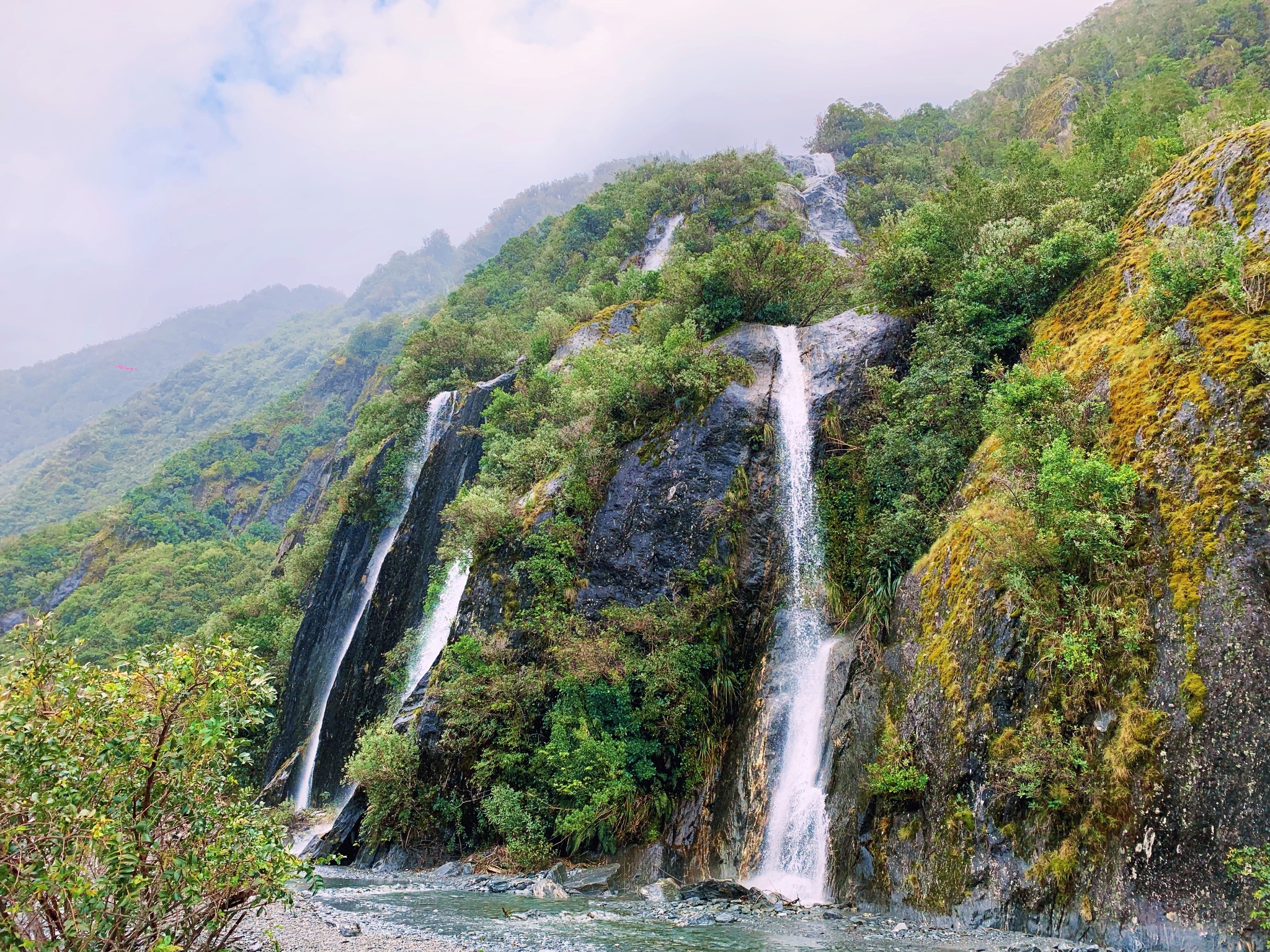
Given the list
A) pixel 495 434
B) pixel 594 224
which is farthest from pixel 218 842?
pixel 594 224

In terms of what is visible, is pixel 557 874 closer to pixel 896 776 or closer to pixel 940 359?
pixel 896 776

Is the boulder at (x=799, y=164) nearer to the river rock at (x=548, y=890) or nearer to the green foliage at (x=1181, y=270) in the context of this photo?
the green foliage at (x=1181, y=270)

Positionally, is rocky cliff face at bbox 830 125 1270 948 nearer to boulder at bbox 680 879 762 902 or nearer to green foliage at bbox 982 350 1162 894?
green foliage at bbox 982 350 1162 894

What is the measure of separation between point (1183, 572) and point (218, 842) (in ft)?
35.7

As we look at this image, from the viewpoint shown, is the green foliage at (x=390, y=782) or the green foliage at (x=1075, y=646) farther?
the green foliage at (x=390, y=782)

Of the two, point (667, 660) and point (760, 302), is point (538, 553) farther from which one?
point (760, 302)

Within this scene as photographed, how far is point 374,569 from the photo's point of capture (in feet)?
91.8

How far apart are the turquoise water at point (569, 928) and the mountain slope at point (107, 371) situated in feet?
606

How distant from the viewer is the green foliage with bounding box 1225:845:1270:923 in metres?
6.12

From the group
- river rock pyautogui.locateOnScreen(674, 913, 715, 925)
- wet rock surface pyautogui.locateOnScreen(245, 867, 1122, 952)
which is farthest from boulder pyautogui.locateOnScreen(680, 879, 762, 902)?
river rock pyautogui.locateOnScreen(674, 913, 715, 925)

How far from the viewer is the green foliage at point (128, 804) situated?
14.1 ft

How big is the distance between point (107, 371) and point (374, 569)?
19578 cm

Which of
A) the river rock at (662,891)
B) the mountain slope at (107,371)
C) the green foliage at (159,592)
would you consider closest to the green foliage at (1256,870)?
the river rock at (662,891)

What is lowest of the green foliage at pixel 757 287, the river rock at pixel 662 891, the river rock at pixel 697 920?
the river rock at pixel 662 891
